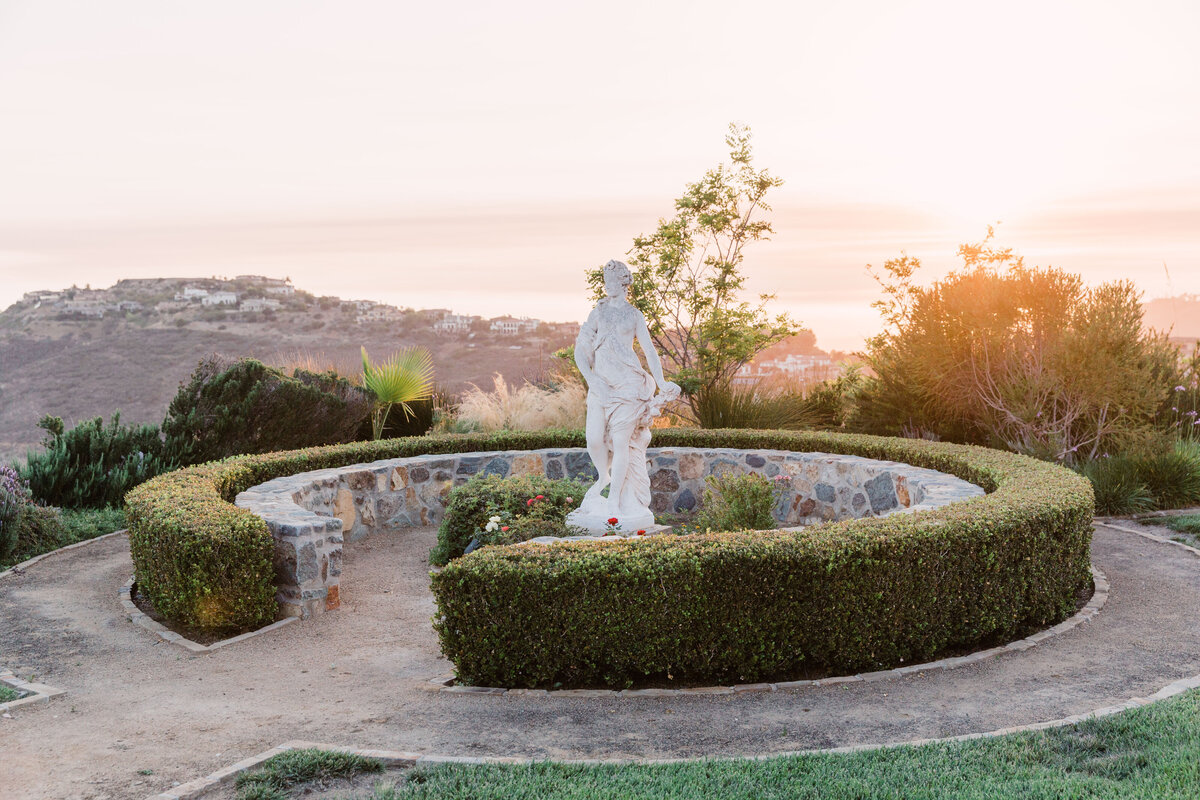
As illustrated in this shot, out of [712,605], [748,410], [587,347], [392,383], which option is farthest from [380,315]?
[712,605]

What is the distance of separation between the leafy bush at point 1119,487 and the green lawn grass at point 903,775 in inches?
285

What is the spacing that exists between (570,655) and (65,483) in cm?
984

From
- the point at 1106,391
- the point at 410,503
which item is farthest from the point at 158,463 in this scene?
the point at 1106,391

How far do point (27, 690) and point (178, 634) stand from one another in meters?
1.33

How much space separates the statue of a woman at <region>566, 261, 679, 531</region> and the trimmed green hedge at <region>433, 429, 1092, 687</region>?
9.00 ft

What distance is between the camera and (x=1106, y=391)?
44.4 feet

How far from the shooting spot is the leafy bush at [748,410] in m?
14.9

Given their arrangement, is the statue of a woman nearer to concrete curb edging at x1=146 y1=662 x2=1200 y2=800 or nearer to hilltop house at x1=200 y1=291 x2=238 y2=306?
concrete curb edging at x1=146 y1=662 x2=1200 y2=800

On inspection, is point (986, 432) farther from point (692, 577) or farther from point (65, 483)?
point (65, 483)

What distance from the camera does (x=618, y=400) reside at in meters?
9.02

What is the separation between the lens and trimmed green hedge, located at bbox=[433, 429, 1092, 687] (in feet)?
19.0

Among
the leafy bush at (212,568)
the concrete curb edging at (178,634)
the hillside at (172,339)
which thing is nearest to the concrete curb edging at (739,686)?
the concrete curb edging at (178,634)

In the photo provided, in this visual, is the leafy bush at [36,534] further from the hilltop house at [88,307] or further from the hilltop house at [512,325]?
the hilltop house at [88,307]

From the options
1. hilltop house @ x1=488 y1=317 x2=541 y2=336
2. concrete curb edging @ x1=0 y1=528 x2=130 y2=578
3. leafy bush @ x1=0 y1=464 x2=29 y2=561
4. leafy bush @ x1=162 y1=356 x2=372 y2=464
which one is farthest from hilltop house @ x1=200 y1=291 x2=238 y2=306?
leafy bush @ x1=0 y1=464 x2=29 y2=561
